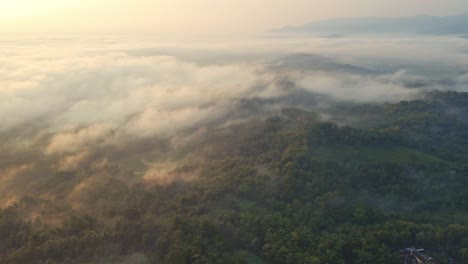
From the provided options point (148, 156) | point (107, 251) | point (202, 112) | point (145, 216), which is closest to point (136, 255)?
point (107, 251)

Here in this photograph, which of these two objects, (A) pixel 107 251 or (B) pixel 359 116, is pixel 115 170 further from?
(B) pixel 359 116

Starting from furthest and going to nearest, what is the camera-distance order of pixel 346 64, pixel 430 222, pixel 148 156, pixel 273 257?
1. pixel 346 64
2. pixel 148 156
3. pixel 430 222
4. pixel 273 257

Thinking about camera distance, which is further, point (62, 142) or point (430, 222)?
point (62, 142)

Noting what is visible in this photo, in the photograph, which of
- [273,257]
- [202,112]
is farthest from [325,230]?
[202,112]

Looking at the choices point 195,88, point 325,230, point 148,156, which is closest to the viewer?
point 325,230

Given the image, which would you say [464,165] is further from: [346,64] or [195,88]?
[346,64]

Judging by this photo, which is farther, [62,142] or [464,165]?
[62,142]
